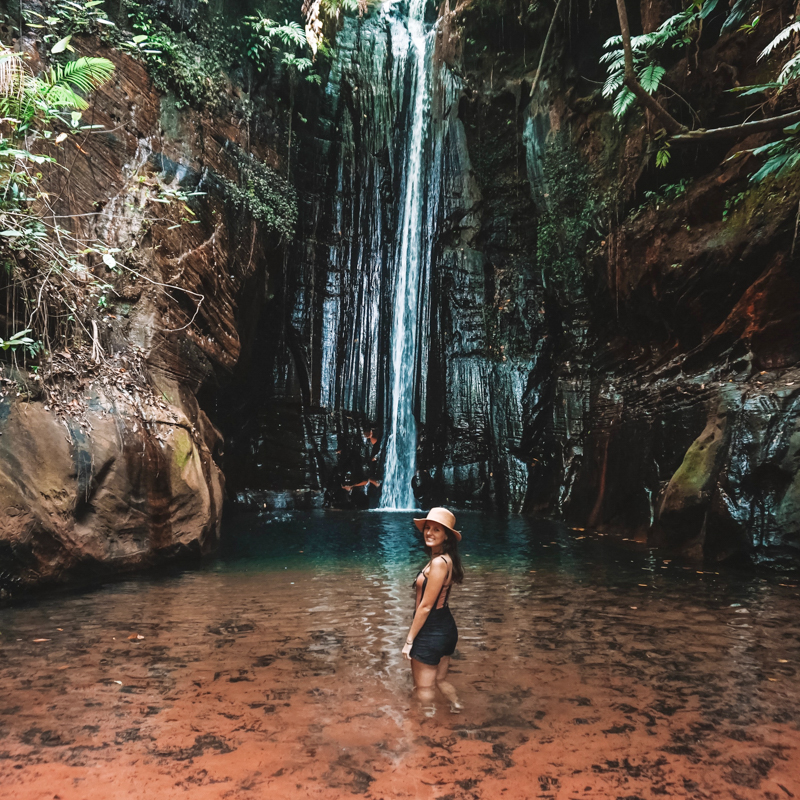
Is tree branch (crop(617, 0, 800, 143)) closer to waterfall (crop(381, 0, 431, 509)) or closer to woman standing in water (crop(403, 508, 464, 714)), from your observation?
woman standing in water (crop(403, 508, 464, 714))

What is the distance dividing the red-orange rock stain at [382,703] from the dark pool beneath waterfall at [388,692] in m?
0.01

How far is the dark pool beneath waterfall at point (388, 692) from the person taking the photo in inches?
91.5

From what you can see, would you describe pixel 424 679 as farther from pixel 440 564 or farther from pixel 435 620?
pixel 440 564

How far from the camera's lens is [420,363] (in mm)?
14938

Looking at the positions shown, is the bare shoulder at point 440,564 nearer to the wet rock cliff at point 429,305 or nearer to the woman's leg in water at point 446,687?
the woman's leg in water at point 446,687

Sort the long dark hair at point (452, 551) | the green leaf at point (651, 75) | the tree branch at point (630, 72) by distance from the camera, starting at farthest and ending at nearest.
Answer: the green leaf at point (651, 75), the tree branch at point (630, 72), the long dark hair at point (452, 551)

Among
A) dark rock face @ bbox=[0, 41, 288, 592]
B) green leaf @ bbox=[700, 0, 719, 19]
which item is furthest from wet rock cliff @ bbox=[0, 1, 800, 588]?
green leaf @ bbox=[700, 0, 719, 19]

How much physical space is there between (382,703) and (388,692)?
0.15 m

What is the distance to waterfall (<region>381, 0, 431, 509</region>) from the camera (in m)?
14.4

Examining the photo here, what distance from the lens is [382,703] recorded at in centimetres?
303

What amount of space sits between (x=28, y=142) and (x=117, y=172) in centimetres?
141

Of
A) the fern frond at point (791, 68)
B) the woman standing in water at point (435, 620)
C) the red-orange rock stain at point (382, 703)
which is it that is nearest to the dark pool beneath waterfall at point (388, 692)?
the red-orange rock stain at point (382, 703)

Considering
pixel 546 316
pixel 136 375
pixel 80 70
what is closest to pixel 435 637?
pixel 136 375

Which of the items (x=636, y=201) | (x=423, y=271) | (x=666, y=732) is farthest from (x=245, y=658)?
(x=423, y=271)
